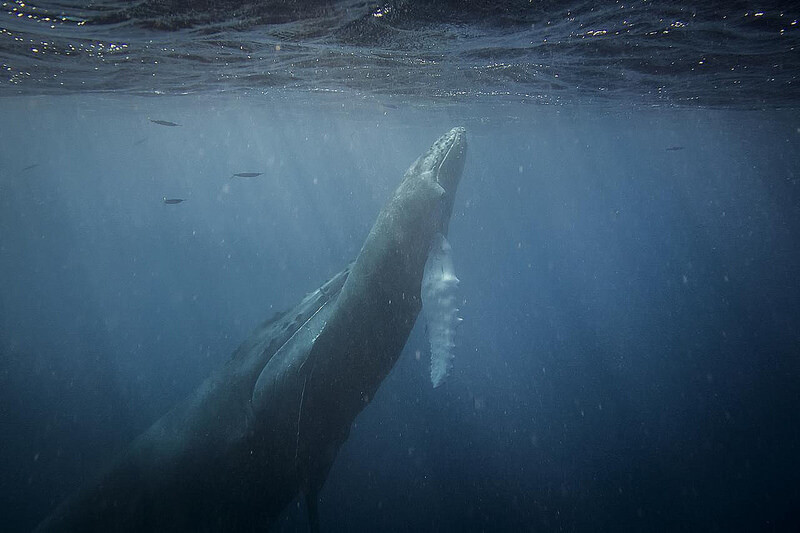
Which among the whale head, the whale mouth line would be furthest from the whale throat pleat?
the whale mouth line

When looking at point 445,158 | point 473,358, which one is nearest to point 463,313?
point 473,358

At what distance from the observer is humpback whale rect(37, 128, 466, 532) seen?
4594 millimetres

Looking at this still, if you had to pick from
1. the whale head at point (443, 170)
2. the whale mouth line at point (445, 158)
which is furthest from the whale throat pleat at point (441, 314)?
the whale mouth line at point (445, 158)

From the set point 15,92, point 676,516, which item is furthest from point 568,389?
point 15,92

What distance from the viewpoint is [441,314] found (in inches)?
197

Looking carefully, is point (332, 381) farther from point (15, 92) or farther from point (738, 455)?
point (15, 92)

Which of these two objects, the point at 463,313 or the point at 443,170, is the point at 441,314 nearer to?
the point at 443,170

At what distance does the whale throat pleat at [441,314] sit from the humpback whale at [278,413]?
303mm

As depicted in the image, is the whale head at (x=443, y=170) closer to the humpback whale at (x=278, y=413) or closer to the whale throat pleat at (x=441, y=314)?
the humpback whale at (x=278, y=413)

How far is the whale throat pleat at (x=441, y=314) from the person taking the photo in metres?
4.93

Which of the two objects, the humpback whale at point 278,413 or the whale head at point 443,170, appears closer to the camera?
the humpback whale at point 278,413

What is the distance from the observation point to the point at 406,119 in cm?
3347

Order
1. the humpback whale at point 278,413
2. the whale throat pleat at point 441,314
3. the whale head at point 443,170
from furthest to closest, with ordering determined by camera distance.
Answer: the whale head at point 443,170
the whale throat pleat at point 441,314
the humpback whale at point 278,413

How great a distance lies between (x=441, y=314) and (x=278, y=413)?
83.5 inches
